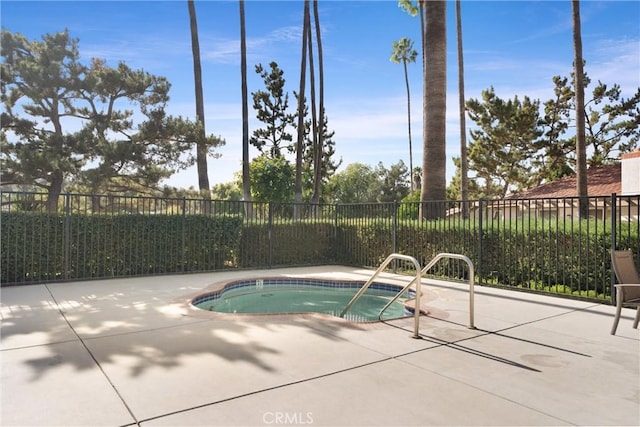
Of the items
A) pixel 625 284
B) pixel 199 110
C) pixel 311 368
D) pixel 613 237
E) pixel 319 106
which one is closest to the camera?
pixel 311 368

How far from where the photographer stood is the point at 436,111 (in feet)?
38.6

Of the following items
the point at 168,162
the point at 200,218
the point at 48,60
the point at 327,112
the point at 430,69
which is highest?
the point at 327,112

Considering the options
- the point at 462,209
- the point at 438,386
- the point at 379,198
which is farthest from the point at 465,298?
the point at 379,198

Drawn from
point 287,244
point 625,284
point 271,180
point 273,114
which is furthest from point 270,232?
point 273,114

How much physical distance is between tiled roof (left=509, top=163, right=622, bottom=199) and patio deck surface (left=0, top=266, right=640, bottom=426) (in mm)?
17919

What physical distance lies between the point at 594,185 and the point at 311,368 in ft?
78.0

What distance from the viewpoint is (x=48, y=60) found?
13867mm

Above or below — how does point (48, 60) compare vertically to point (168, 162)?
above

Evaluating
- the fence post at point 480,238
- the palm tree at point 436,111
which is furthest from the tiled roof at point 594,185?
the fence post at point 480,238

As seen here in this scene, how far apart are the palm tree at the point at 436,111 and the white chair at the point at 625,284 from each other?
6.73m

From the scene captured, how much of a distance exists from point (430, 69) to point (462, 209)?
15.9 ft

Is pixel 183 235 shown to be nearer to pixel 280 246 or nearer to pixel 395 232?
pixel 280 246

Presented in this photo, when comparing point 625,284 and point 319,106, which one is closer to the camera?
point 625,284

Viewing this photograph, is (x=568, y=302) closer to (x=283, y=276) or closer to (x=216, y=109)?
(x=283, y=276)
